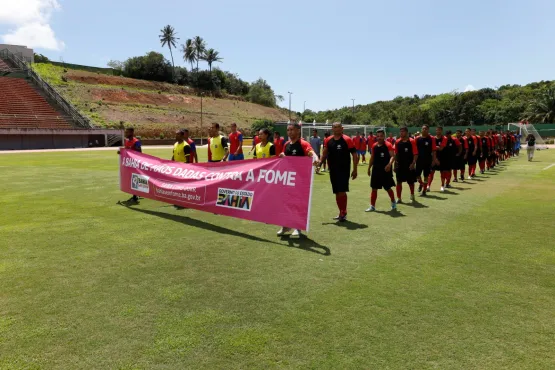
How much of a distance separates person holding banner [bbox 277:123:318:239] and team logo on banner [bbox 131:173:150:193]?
3993 millimetres

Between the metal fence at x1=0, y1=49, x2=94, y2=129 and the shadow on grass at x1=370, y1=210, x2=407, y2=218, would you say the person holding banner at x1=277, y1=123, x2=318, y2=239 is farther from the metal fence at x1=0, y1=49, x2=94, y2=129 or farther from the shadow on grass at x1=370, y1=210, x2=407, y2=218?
the metal fence at x1=0, y1=49, x2=94, y2=129

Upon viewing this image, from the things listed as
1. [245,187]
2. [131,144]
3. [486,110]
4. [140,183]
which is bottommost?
[140,183]

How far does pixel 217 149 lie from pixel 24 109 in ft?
174

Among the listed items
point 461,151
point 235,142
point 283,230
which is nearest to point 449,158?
point 461,151

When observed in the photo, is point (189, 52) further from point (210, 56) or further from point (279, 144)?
point (279, 144)

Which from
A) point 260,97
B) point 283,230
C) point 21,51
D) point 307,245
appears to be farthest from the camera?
point 260,97

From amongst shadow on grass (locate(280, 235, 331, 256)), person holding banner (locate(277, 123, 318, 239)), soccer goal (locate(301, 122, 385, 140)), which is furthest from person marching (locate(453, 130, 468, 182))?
soccer goal (locate(301, 122, 385, 140))

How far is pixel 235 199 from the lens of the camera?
287 inches

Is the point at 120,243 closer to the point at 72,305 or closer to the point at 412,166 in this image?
the point at 72,305

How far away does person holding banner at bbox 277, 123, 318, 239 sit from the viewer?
693 centimetres

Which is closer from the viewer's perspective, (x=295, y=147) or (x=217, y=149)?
(x=295, y=147)

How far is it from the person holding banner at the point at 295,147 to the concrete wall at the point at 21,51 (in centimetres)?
8514

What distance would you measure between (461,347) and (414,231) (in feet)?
13.7

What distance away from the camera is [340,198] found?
318 inches
